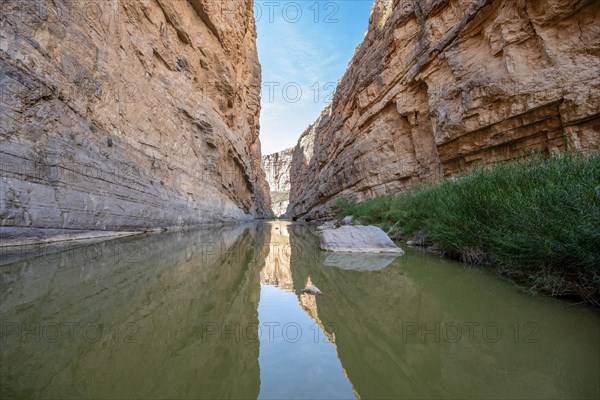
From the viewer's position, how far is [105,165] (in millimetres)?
6570

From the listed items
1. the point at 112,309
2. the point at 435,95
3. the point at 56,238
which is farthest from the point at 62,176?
the point at 435,95

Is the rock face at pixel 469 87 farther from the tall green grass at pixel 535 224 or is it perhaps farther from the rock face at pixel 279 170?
the rock face at pixel 279 170

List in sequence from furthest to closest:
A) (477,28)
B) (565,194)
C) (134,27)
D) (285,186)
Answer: (285,186)
(134,27)
(477,28)
(565,194)

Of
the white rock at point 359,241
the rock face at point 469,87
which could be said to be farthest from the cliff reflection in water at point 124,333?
the rock face at point 469,87

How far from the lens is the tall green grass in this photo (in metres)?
2.12

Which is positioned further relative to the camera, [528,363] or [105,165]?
[105,165]

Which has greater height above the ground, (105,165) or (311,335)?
(105,165)

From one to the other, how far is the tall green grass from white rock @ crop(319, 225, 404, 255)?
2.75ft

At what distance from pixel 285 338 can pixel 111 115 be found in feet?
27.8

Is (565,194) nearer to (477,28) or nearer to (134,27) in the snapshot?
(477,28)

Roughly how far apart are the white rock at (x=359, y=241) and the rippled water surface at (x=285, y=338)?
191cm

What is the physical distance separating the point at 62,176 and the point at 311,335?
19.3 feet

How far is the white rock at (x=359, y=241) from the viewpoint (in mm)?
4914

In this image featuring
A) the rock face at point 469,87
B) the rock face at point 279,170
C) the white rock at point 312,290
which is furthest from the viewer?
the rock face at point 279,170
